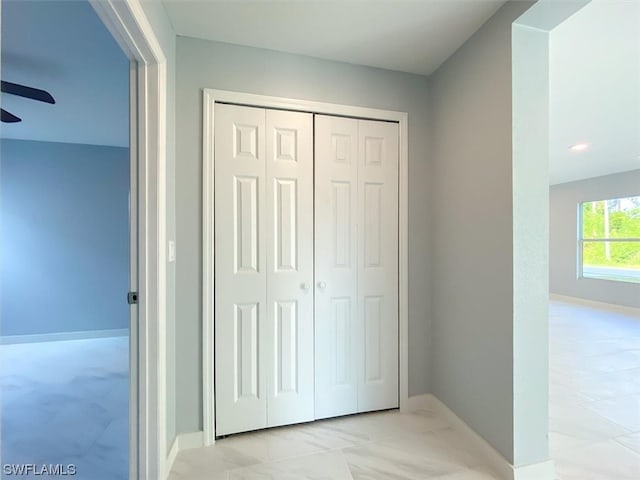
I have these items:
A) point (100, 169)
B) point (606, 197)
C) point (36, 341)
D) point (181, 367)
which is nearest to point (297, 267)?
point (181, 367)

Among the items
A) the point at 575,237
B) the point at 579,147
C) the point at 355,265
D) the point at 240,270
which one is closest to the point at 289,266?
the point at 240,270

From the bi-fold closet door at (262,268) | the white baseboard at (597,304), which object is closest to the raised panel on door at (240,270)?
the bi-fold closet door at (262,268)

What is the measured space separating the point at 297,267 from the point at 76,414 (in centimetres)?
191

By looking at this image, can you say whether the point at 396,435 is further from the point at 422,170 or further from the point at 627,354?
the point at 627,354

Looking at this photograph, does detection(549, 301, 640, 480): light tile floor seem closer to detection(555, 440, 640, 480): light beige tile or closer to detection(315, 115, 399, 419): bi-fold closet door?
detection(555, 440, 640, 480): light beige tile

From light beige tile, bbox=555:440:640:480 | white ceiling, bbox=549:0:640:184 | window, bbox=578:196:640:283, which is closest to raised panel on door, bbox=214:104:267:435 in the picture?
light beige tile, bbox=555:440:640:480

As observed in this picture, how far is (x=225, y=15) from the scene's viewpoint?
65.5 inches

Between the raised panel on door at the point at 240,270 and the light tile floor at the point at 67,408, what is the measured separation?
0.68 metres

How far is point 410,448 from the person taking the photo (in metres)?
1.79

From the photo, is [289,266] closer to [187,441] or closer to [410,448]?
[187,441]

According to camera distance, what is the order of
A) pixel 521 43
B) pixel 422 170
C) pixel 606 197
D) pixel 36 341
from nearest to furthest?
pixel 521 43
pixel 422 170
pixel 36 341
pixel 606 197

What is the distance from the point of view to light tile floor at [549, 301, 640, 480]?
1.67m

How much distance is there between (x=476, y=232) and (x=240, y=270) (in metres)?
1.47

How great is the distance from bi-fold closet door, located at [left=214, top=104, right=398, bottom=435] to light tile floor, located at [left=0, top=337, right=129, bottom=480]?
73 centimetres
